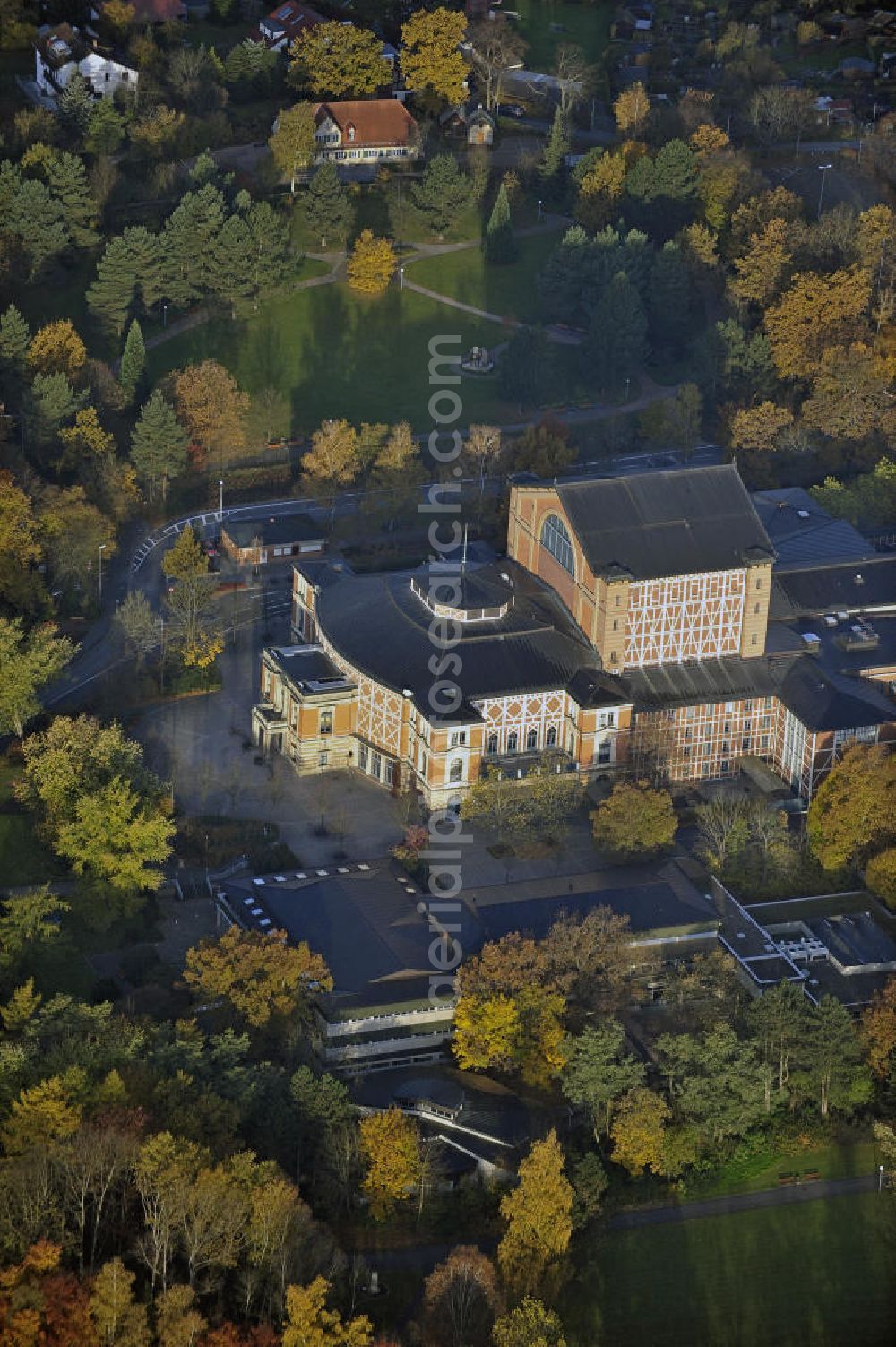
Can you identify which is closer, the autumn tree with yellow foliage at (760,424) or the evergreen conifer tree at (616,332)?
the autumn tree with yellow foliage at (760,424)

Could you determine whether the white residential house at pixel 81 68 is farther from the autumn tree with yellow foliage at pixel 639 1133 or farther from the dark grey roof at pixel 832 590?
the autumn tree with yellow foliage at pixel 639 1133

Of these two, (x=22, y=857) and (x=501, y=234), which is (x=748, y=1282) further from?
(x=501, y=234)

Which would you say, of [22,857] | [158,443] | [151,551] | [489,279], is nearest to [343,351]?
[489,279]

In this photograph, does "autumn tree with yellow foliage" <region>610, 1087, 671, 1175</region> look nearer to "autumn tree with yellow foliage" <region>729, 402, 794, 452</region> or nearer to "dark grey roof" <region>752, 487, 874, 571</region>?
"dark grey roof" <region>752, 487, 874, 571</region>

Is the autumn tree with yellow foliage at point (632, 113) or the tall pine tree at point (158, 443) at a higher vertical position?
the autumn tree with yellow foliage at point (632, 113)

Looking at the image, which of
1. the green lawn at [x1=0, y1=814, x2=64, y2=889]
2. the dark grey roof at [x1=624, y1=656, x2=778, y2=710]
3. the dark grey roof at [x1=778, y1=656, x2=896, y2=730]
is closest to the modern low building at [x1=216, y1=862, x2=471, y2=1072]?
the green lawn at [x1=0, y1=814, x2=64, y2=889]

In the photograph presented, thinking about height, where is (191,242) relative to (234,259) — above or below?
above

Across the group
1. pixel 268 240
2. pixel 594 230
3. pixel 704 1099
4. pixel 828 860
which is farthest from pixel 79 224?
pixel 704 1099

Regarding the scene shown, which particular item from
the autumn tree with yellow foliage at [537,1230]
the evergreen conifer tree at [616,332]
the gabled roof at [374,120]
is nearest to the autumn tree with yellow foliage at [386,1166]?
the autumn tree with yellow foliage at [537,1230]
